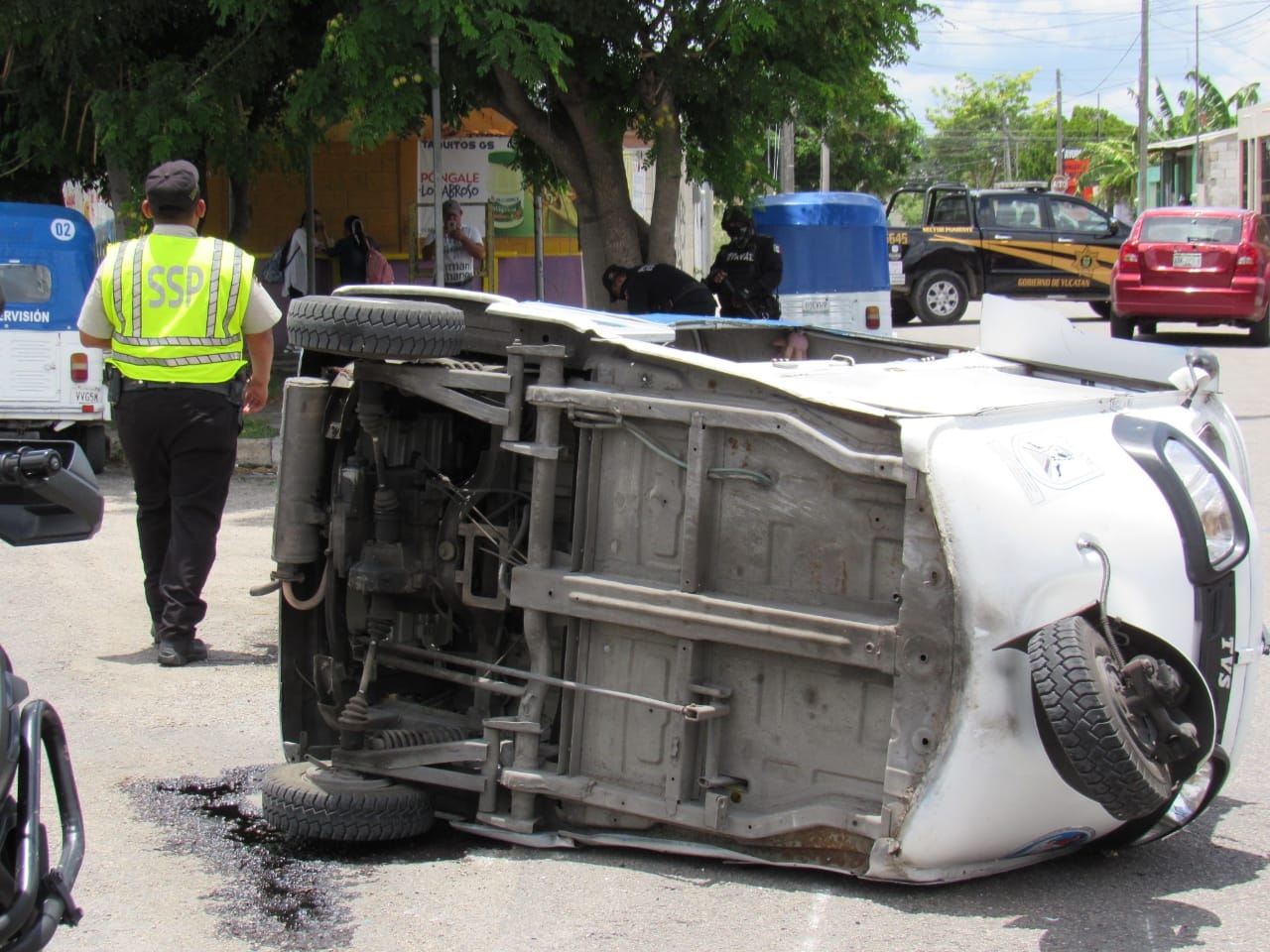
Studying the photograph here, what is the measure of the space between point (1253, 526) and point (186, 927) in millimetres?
2968

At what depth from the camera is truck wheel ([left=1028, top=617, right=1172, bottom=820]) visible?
3.67 meters

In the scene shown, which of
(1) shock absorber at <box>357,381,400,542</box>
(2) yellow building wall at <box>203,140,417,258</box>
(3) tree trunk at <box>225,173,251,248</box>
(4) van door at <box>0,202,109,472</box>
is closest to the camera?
(1) shock absorber at <box>357,381,400,542</box>

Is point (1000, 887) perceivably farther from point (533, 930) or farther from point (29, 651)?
point (29, 651)

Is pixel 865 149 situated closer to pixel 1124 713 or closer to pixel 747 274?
→ pixel 747 274

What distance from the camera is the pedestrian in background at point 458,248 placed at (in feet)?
54.9

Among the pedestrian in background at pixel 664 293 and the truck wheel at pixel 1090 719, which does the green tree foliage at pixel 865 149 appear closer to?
the pedestrian in background at pixel 664 293

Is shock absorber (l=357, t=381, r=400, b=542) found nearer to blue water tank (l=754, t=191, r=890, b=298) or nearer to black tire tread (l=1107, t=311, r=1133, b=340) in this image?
blue water tank (l=754, t=191, r=890, b=298)

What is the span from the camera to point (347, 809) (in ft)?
14.9

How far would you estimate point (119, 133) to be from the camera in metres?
12.0

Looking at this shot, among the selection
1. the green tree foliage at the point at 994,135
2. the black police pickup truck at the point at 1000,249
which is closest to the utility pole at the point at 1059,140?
the green tree foliage at the point at 994,135

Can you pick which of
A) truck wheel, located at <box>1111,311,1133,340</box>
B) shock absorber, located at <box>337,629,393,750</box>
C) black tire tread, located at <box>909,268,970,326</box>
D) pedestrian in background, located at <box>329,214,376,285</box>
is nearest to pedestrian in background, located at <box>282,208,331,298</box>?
pedestrian in background, located at <box>329,214,376,285</box>

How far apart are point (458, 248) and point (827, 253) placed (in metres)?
4.41

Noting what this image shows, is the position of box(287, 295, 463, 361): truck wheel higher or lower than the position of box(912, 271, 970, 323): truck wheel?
lower

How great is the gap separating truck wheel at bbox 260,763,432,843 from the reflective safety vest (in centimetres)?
216
